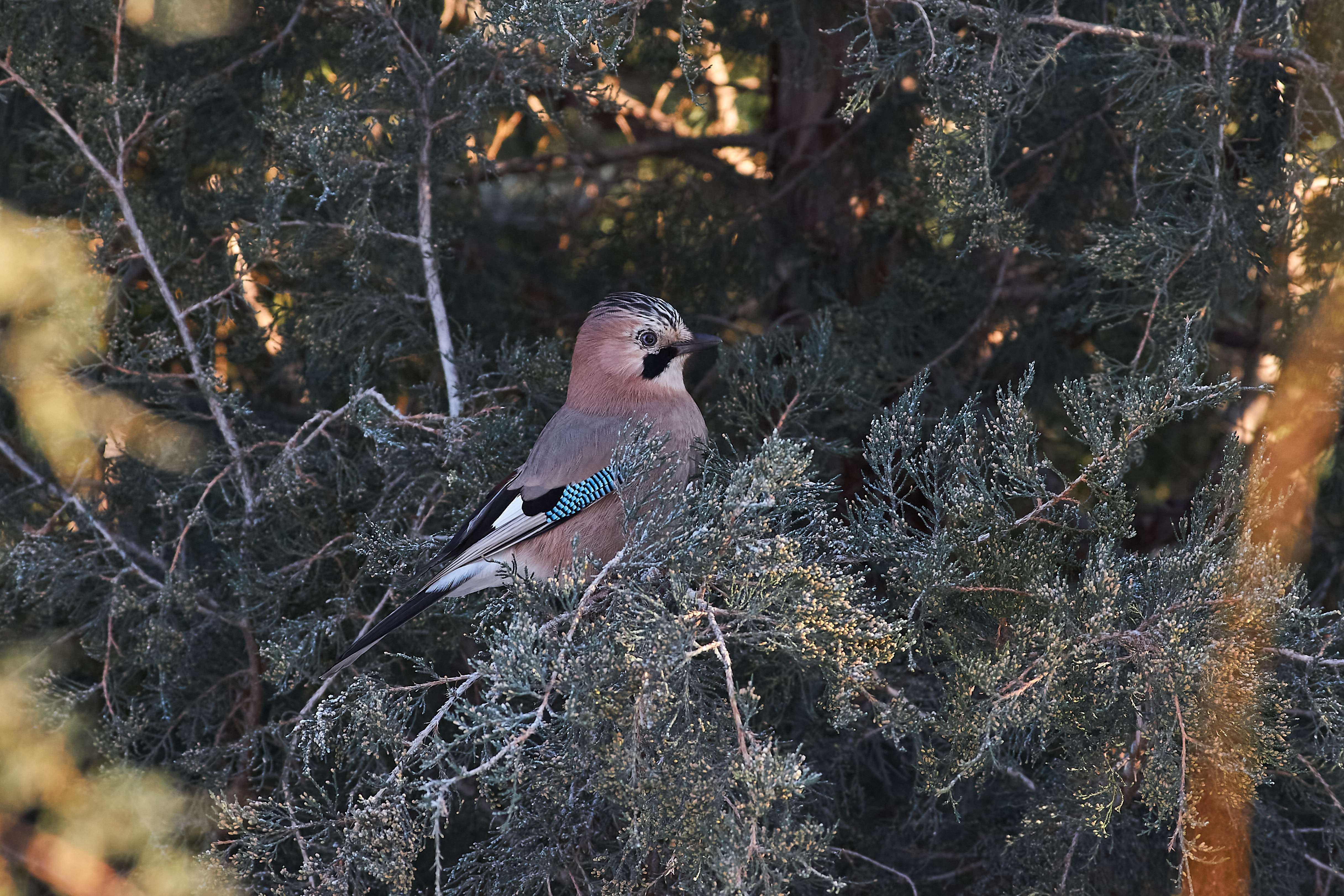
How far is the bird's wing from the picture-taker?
2807 millimetres

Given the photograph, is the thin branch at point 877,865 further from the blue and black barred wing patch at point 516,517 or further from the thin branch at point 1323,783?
the blue and black barred wing patch at point 516,517

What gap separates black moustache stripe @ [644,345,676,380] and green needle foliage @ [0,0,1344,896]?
0.30 metres

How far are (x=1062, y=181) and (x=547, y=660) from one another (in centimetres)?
243

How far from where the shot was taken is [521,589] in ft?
6.86

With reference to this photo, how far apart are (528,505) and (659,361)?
0.74 metres

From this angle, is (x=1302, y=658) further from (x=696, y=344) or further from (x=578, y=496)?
(x=696, y=344)

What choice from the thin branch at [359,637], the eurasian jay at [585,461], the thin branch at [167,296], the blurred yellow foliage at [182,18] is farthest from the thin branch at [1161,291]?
the blurred yellow foliage at [182,18]

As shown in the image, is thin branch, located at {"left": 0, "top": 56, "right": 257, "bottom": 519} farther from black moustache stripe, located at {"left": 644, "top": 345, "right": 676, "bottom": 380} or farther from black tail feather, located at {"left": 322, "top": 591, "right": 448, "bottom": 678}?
black moustache stripe, located at {"left": 644, "top": 345, "right": 676, "bottom": 380}

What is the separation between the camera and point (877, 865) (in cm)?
265

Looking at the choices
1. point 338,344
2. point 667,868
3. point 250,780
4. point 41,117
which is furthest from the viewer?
point 41,117

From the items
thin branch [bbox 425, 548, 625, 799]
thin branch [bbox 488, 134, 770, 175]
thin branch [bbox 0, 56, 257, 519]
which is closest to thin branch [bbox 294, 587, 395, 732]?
thin branch [bbox 0, 56, 257, 519]

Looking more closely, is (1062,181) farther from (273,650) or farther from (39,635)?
(39,635)

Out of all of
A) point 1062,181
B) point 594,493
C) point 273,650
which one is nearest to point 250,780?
point 273,650

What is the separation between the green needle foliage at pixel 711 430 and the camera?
77.0 inches
